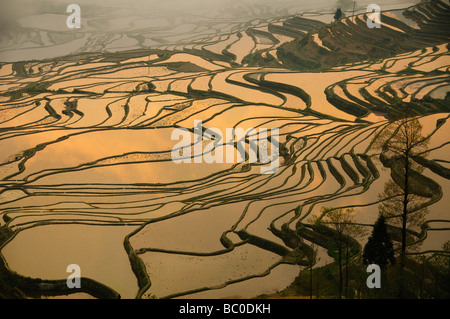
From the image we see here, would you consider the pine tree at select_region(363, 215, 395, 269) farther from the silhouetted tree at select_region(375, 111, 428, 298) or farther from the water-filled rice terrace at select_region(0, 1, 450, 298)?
the water-filled rice terrace at select_region(0, 1, 450, 298)

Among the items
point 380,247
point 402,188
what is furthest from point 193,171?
point 380,247

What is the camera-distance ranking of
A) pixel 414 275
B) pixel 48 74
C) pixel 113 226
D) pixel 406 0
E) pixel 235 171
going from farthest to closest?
pixel 406 0, pixel 48 74, pixel 235 171, pixel 113 226, pixel 414 275

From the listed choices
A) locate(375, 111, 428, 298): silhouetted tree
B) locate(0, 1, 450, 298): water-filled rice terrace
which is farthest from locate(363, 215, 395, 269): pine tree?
locate(0, 1, 450, 298): water-filled rice terrace

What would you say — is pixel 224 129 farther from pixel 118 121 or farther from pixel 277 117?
pixel 118 121

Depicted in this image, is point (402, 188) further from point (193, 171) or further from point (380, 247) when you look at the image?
point (193, 171)

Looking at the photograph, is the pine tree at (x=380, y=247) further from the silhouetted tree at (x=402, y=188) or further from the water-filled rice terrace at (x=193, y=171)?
the water-filled rice terrace at (x=193, y=171)

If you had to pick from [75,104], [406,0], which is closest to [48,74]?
[75,104]
